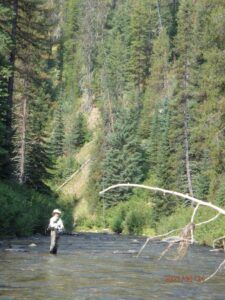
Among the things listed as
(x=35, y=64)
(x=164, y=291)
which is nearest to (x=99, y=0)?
(x=35, y=64)

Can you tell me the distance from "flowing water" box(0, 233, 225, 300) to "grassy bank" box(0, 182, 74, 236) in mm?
4210

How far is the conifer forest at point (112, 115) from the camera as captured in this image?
1202 inches

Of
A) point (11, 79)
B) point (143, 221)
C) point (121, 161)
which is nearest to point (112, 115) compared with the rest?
point (121, 161)

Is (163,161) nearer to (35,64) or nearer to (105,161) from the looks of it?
(105,161)

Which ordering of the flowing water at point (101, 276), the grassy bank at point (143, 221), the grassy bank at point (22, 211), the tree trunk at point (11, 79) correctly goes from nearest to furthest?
the flowing water at point (101, 276) → the grassy bank at point (22, 211) → the grassy bank at point (143, 221) → the tree trunk at point (11, 79)

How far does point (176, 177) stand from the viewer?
2023 inches

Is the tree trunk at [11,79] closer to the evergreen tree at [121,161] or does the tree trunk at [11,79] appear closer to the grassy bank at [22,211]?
the grassy bank at [22,211]

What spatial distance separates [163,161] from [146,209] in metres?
5.36

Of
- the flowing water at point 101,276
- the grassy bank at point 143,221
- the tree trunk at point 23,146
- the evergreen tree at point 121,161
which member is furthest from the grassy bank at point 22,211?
the evergreen tree at point 121,161

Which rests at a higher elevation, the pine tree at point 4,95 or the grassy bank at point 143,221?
the pine tree at point 4,95

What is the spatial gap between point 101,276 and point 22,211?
12971 millimetres

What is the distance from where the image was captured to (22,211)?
2688cm

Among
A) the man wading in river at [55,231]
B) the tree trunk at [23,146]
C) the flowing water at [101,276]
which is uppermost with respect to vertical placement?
the tree trunk at [23,146]

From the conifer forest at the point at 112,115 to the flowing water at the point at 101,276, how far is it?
22.9ft
